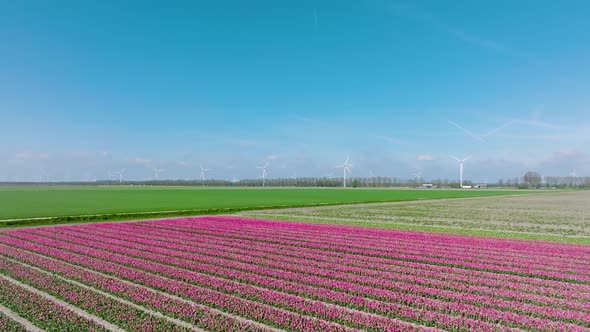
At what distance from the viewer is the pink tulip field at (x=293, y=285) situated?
898 cm

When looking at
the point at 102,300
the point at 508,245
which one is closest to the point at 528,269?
the point at 508,245

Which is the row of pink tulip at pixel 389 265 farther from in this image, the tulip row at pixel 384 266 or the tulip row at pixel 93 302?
the tulip row at pixel 93 302

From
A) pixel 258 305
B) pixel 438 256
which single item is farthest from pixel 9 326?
pixel 438 256

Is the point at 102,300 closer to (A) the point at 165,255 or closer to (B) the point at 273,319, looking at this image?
(B) the point at 273,319

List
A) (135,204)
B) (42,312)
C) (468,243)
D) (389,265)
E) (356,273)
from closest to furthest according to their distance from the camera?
(42,312) < (356,273) < (389,265) < (468,243) < (135,204)

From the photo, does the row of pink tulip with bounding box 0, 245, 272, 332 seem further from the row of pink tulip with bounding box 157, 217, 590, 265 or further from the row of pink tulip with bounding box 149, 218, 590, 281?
the row of pink tulip with bounding box 157, 217, 590, 265

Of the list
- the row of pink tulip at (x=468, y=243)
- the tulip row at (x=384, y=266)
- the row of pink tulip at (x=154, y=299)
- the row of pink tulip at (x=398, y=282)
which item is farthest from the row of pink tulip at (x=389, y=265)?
the row of pink tulip at (x=154, y=299)

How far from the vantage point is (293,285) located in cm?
1193

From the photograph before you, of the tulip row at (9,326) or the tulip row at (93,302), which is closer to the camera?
the tulip row at (9,326)

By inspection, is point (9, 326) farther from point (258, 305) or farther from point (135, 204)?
point (135, 204)

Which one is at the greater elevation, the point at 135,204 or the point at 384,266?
the point at 135,204

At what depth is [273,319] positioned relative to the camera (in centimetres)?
899

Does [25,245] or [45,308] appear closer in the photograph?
[45,308]

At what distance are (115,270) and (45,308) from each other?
412 centimetres
